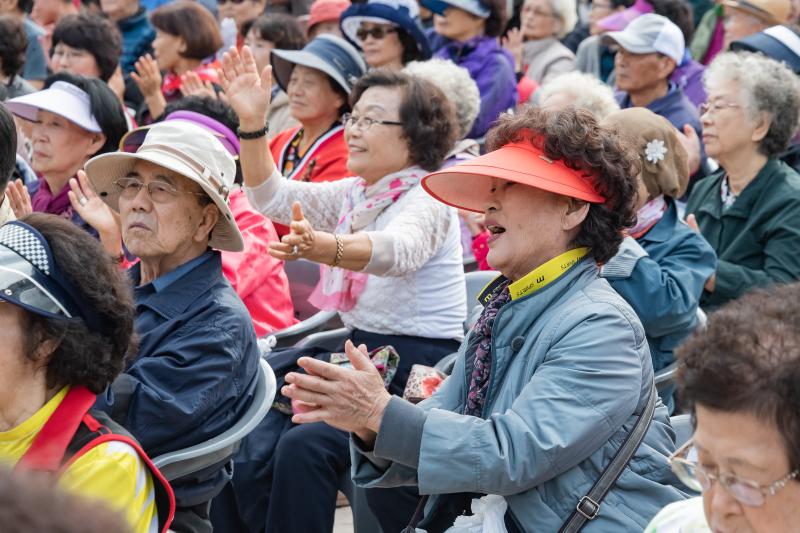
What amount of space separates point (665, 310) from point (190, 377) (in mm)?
1678

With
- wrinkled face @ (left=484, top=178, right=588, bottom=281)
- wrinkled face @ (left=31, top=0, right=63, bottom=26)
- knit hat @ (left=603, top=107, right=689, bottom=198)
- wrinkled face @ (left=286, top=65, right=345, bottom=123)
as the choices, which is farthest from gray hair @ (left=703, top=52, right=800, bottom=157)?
wrinkled face @ (left=31, top=0, right=63, bottom=26)

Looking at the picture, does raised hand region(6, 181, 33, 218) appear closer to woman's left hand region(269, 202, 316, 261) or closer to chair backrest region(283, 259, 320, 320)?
chair backrest region(283, 259, 320, 320)

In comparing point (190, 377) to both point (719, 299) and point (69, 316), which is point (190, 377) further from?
point (719, 299)

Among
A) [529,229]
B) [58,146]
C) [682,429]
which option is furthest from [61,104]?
[682,429]

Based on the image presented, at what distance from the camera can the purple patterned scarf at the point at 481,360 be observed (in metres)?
3.05

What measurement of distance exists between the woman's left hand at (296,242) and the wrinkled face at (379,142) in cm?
90

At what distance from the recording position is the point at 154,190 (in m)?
3.82

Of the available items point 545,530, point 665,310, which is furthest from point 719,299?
point 545,530

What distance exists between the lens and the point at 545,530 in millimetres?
2775

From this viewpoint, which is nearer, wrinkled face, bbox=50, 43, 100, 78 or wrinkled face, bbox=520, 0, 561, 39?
wrinkled face, bbox=50, 43, 100, 78

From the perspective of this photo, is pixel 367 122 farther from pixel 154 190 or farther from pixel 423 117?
pixel 154 190

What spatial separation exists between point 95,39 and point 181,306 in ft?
13.9

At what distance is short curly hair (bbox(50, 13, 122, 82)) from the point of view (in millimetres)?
7273

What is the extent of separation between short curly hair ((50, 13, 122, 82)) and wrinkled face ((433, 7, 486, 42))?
2108mm
